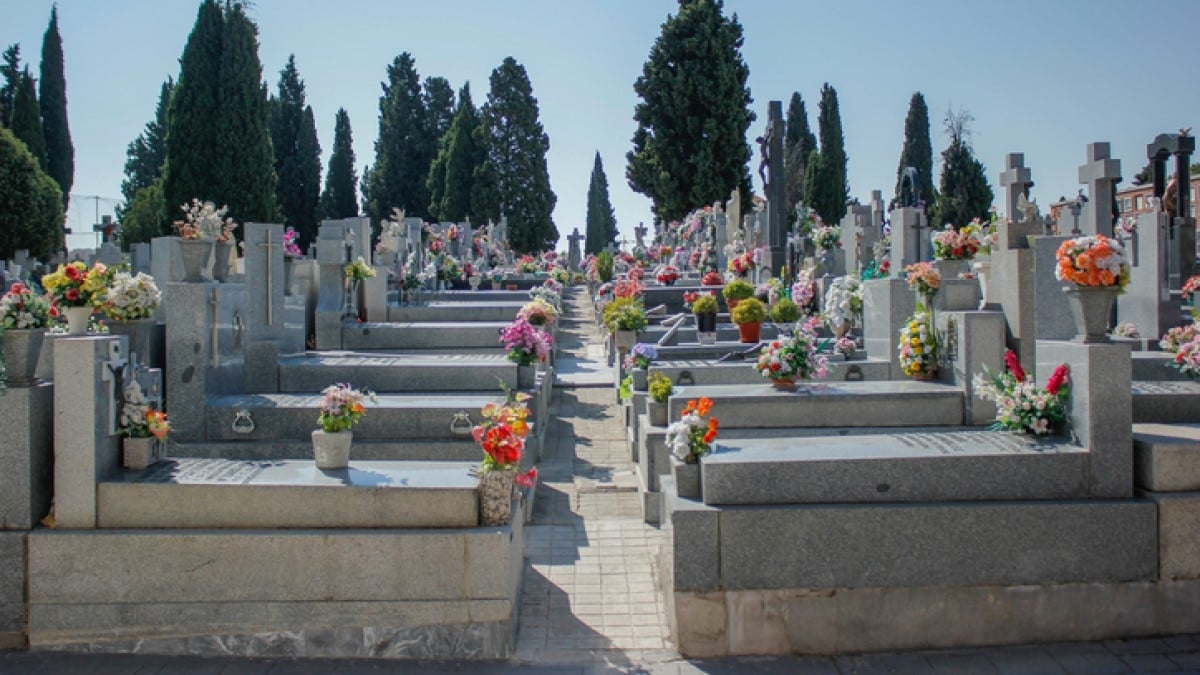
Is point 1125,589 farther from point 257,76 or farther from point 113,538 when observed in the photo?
point 257,76

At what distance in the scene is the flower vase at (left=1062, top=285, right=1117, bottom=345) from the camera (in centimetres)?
613

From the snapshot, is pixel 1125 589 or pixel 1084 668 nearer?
pixel 1084 668

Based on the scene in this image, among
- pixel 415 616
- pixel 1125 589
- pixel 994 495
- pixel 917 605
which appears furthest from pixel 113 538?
pixel 1125 589

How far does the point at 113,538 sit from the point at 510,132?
1830 inches

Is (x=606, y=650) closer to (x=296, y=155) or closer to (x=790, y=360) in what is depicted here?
(x=790, y=360)

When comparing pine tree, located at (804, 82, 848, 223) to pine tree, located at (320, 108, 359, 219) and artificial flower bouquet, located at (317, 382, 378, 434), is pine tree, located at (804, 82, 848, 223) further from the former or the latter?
artificial flower bouquet, located at (317, 382, 378, 434)

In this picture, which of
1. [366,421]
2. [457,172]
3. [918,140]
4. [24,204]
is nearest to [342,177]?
[457,172]

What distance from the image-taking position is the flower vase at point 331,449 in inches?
250

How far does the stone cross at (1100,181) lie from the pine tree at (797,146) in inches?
1371

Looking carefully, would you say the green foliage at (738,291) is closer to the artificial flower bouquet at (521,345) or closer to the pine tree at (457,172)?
the artificial flower bouquet at (521,345)

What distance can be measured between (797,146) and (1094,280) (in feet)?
150

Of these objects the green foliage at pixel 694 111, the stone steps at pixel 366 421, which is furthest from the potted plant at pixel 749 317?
the green foliage at pixel 694 111

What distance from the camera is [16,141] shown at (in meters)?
33.5

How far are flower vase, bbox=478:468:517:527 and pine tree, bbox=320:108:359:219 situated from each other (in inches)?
1927
